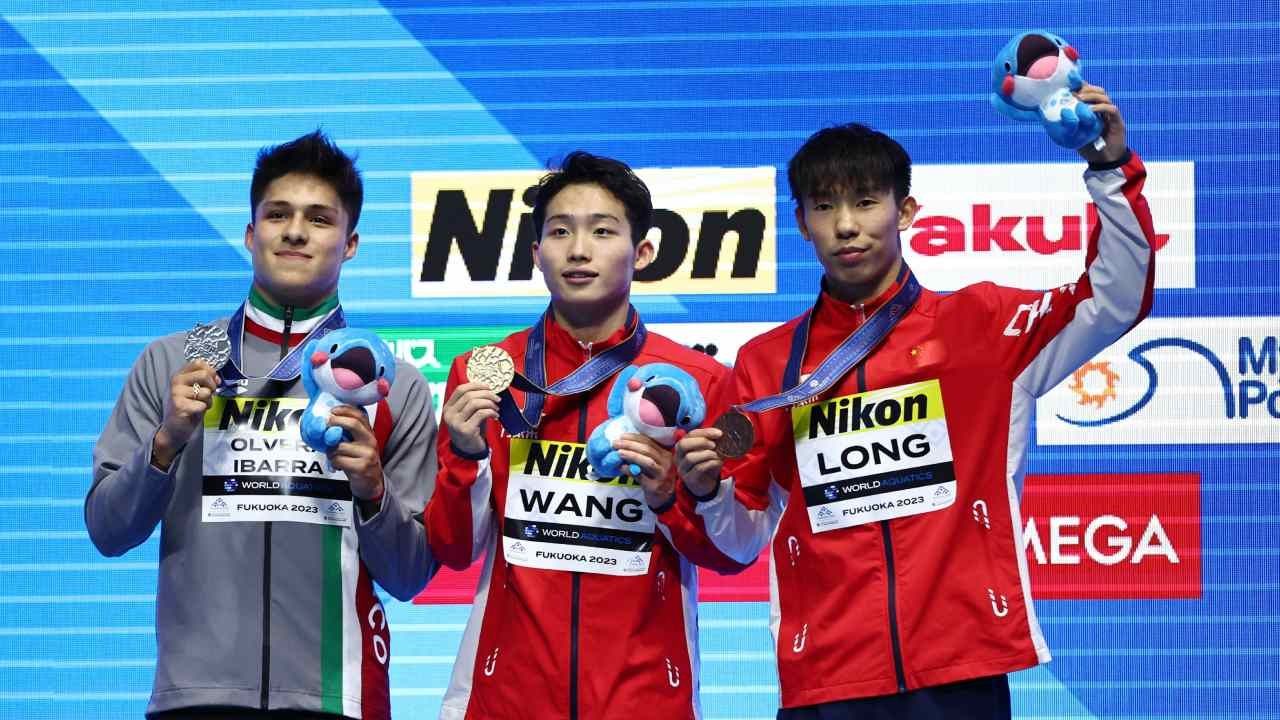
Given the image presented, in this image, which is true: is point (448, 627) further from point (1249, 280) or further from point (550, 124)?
point (1249, 280)

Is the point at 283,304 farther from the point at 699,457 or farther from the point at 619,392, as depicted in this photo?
the point at 699,457

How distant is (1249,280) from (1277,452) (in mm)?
482

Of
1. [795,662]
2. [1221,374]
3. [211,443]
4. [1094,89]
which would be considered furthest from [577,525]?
[1221,374]

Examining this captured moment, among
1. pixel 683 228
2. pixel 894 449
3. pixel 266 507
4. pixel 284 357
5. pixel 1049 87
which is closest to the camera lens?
pixel 1049 87

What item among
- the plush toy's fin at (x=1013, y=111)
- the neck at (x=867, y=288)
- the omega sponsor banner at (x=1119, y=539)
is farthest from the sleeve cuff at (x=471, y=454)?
the omega sponsor banner at (x=1119, y=539)

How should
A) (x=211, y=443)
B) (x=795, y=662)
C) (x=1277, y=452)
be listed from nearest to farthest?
1. (x=795, y=662)
2. (x=211, y=443)
3. (x=1277, y=452)

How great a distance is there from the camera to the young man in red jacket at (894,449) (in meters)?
2.52

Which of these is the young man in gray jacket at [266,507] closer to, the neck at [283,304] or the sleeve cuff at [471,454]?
the neck at [283,304]

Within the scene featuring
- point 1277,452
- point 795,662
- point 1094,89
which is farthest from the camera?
point 1277,452

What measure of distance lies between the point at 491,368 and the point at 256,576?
601 millimetres

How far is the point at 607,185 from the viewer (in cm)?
294

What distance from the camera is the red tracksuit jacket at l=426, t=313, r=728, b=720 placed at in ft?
8.66

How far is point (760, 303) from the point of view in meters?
4.05

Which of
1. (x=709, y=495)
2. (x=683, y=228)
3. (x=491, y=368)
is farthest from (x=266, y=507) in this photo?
(x=683, y=228)
